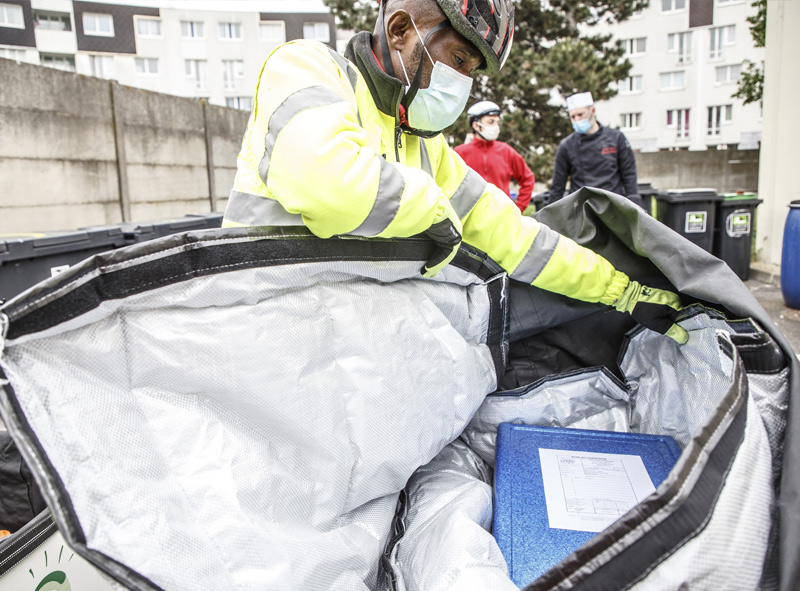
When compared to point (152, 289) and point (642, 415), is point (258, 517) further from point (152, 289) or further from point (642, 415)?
A: point (642, 415)

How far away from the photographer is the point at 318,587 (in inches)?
41.1

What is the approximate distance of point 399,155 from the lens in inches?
62.4

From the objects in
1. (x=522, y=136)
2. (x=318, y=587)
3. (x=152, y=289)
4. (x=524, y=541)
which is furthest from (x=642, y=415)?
(x=522, y=136)

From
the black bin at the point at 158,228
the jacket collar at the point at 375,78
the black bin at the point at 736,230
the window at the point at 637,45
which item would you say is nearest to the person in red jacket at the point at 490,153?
the black bin at the point at 736,230

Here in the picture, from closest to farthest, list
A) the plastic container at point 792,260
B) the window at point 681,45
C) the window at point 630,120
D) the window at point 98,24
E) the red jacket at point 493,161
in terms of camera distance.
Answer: the plastic container at point 792,260 < the red jacket at point 493,161 < the window at point 98,24 < the window at point 681,45 < the window at point 630,120

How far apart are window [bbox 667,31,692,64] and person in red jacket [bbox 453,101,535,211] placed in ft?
98.3

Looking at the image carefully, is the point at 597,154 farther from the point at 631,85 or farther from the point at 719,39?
the point at 719,39

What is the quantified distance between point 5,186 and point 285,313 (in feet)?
19.3

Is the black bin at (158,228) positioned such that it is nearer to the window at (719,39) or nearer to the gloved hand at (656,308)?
the gloved hand at (656,308)

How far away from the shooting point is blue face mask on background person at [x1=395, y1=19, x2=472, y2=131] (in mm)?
1508

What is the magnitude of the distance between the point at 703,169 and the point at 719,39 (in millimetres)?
19293

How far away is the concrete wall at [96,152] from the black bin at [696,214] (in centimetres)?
635

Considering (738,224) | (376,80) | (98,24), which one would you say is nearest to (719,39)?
(738,224)

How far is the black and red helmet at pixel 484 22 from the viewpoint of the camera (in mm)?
1399
